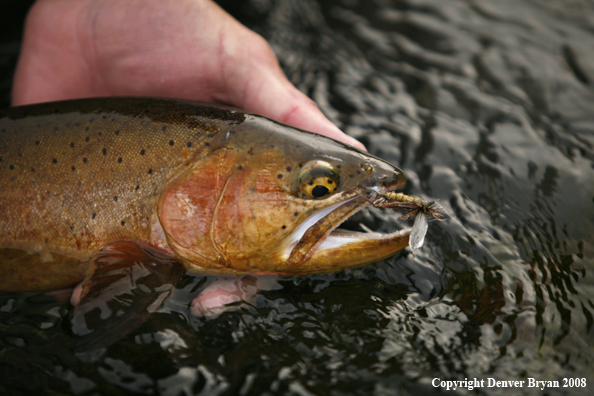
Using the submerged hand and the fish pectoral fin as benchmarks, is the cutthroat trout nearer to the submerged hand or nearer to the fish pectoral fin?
the fish pectoral fin

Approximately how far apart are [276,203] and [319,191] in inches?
10.9

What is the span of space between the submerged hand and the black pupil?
85cm

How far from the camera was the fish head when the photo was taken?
296 centimetres

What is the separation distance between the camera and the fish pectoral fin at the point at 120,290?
293 centimetres

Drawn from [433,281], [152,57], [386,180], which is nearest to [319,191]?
[386,180]

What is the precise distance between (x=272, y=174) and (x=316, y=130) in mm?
684

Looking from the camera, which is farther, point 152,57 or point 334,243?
point 152,57

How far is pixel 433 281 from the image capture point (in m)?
3.23

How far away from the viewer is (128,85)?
4.41 meters

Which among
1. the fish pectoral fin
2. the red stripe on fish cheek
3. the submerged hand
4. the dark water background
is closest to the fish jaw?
the dark water background

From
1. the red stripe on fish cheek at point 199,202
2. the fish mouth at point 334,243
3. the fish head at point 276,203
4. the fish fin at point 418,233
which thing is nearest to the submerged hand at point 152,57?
the fish head at point 276,203

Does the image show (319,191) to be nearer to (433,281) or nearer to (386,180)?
(386,180)

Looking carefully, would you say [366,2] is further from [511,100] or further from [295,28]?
[511,100]

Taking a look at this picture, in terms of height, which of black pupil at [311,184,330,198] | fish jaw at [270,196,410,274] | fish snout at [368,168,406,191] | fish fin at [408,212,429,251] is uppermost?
fish snout at [368,168,406,191]
